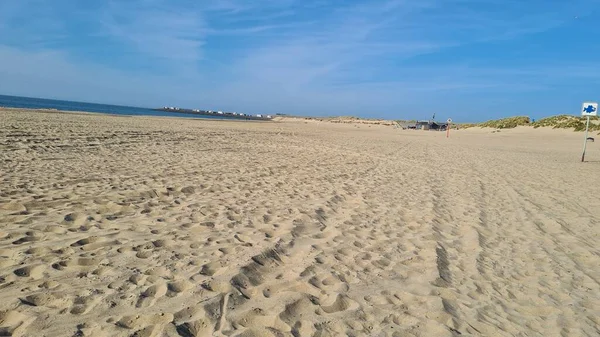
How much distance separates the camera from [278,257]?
404 cm

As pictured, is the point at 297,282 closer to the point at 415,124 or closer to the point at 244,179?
the point at 244,179

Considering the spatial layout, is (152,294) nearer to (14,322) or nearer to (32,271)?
(14,322)

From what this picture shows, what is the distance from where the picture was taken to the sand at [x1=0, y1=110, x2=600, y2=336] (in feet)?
9.34

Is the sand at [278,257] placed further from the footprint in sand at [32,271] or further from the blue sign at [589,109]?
the blue sign at [589,109]

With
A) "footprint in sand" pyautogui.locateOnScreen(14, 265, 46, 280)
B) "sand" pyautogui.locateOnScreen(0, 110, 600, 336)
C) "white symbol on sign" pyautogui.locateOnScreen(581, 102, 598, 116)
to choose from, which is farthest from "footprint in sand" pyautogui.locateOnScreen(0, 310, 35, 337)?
"white symbol on sign" pyautogui.locateOnScreen(581, 102, 598, 116)

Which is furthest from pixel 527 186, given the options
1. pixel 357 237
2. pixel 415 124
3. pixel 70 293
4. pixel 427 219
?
pixel 415 124

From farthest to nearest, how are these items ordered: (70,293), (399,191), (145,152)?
1. (145,152)
2. (399,191)
3. (70,293)

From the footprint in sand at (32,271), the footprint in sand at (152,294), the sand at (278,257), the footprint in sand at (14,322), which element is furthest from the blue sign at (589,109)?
the footprint in sand at (14,322)

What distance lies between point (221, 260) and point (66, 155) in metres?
7.82

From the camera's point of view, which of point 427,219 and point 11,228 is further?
point 427,219

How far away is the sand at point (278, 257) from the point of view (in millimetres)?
2848

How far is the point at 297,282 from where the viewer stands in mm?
3482

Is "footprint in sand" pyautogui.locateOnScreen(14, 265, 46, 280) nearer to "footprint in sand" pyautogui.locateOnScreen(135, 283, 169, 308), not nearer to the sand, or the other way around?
the sand

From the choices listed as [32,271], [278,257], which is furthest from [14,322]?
[278,257]
